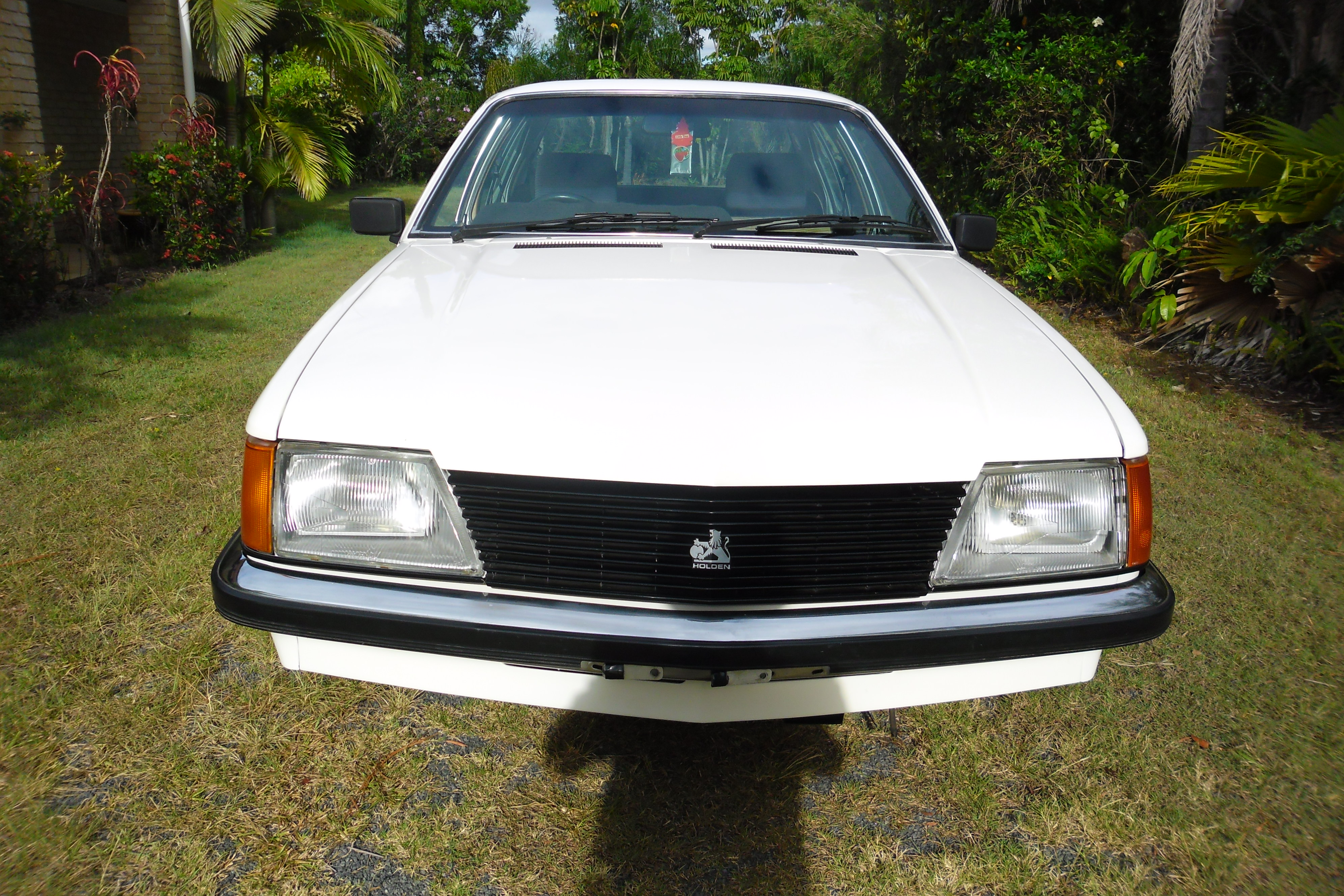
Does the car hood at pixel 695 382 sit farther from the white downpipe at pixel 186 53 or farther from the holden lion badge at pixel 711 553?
the white downpipe at pixel 186 53

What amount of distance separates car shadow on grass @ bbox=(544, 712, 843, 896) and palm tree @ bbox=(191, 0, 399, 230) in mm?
8910

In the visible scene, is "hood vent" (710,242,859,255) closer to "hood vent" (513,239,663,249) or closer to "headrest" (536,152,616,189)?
"hood vent" (513,239,663,249)

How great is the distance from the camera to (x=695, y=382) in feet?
5.88

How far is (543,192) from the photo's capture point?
3.04 meters

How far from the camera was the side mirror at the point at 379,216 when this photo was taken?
3.02 m

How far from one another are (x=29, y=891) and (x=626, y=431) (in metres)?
1.58

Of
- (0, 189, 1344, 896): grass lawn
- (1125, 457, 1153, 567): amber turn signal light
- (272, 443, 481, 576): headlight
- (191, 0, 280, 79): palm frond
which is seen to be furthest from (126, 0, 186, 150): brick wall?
(1125, 457, 1153, 567): amber turn signal light

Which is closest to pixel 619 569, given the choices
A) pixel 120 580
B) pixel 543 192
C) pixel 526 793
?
pixel 526 793

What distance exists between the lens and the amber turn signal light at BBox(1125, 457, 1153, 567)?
6.01 feet

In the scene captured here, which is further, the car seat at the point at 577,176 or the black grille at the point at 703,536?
the car seat at the point at 577,176

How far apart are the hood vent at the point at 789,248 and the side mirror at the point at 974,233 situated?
518mm

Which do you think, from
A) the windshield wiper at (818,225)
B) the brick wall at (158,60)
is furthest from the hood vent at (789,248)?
the brick wall at (158,60)

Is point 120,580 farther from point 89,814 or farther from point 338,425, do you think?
point 338,425

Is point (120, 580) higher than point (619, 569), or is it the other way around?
point (619, 569)
